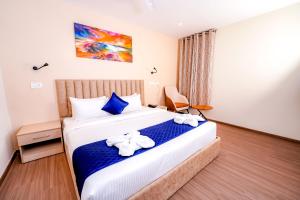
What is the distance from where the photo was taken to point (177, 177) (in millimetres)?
1370

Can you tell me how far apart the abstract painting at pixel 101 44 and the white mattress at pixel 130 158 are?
1438 mm

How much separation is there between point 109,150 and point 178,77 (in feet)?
12.3

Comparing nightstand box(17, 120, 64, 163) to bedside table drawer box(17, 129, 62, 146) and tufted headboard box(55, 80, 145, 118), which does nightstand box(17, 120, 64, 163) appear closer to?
bedside table drawer box(17, 129, 62, 146)

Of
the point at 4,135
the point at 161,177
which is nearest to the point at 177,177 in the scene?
the point at 161,177

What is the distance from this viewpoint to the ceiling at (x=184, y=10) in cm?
226

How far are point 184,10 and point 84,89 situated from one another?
2512 mm

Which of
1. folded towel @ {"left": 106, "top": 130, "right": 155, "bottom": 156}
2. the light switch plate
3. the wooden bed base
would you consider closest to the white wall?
the light switch plate

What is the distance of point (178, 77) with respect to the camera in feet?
14.8

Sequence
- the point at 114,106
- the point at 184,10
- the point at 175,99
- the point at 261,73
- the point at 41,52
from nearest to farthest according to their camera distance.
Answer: the point at 41,52 < the point at 114,106 < the point at 184,10 < the point at 261,73 < the point at 175,99

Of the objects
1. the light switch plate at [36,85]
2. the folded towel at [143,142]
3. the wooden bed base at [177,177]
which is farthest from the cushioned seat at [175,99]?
the light switch plate at [36,85]

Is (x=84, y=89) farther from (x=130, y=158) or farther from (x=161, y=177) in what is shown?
(x=161, y=177)

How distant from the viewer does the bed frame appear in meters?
1.19

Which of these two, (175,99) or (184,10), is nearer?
(184,10)

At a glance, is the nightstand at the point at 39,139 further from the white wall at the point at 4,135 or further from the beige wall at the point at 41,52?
the beige wall at the point at 41,52
